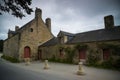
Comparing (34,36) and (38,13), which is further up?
(38,13)

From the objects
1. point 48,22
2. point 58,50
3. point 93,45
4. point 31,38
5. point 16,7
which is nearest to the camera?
point 16,7

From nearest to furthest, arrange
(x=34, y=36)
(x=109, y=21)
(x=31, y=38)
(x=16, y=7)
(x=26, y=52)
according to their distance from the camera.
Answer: (x=16, y=7)
(x=109, y=21)
(x=26, y=52)
(x=31, y=38)
(x=34, y=36)

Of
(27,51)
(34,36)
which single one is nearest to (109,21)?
(34,36)

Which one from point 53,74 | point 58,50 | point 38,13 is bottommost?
point 53,74

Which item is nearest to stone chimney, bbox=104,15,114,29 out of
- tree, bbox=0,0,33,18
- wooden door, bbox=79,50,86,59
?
wooden door, bbox=79,50,86,59

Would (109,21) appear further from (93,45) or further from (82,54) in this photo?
(82,54)

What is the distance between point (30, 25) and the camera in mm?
23875

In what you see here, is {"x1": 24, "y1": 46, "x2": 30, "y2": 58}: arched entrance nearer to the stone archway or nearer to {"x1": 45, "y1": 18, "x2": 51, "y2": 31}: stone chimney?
the stone archway

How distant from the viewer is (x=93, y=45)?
15.8m

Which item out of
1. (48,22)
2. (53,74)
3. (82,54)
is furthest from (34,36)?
(53,74)

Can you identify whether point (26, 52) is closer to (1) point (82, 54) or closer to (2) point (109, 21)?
(1) point (82, 54)

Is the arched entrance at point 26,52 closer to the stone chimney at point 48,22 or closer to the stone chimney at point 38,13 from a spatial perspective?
the stone chimney at point 38,13

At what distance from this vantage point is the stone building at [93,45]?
14220mm

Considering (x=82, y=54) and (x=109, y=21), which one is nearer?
(x=82, y=54)
